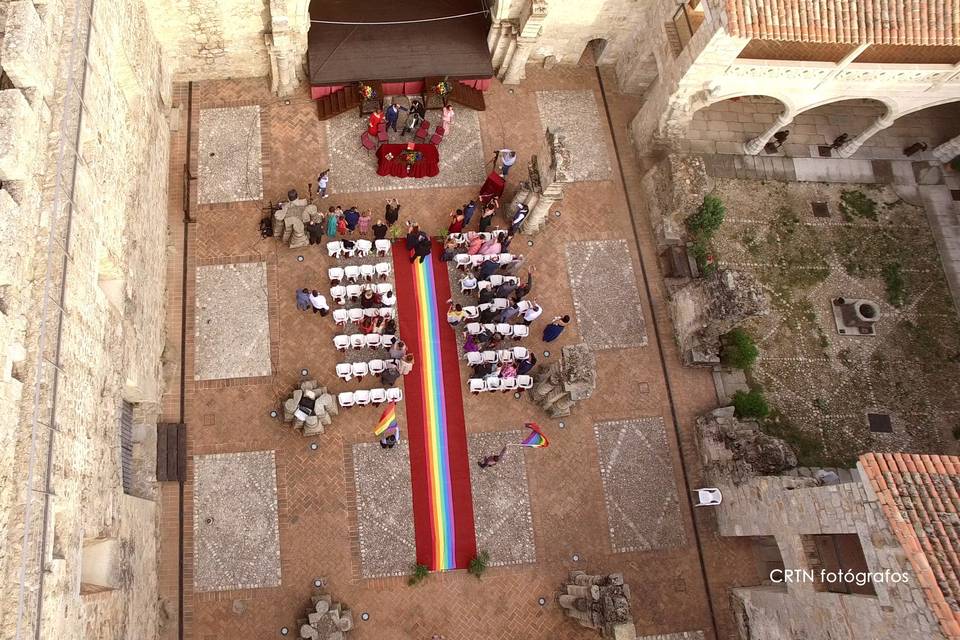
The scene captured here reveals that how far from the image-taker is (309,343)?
1631cm

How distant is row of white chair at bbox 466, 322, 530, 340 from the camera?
16234 mm

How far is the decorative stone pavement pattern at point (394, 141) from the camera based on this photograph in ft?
59.2

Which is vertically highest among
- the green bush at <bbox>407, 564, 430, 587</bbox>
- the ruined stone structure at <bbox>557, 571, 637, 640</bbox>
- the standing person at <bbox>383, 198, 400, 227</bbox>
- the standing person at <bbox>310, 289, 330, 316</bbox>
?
the standing person at <bbox>383, 198, 400, 227</bbox>

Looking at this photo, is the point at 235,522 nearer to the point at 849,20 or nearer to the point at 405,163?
the point at 405,163

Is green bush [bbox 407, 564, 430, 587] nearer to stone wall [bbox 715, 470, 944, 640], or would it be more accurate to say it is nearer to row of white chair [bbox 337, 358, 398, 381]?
row of white chair [bbox 337, 358, 398, 381]

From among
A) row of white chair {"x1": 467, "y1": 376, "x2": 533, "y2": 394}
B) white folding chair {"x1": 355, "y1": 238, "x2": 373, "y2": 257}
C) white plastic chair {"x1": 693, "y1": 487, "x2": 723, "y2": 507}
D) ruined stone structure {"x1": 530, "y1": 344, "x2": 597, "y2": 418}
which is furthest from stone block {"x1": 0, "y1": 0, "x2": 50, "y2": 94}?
white plastic chair {"x1": 693, "y1": 487, "x2": 723, "y2": 507}

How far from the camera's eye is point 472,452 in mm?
15969

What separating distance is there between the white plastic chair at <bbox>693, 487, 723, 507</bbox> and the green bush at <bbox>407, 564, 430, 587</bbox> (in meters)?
6.54

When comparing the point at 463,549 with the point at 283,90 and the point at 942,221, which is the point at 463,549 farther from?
the point at 942,221

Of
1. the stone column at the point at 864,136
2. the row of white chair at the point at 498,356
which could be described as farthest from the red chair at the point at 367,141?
the stone column at the point at 864,136

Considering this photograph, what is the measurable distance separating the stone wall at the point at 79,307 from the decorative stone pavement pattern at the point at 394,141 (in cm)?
471

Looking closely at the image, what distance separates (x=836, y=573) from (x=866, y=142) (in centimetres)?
1386

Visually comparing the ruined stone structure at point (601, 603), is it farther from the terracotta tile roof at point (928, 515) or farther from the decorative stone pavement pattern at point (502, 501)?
the terracotta tile roof at point (928, 515)

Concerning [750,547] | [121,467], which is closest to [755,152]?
[750,547]
